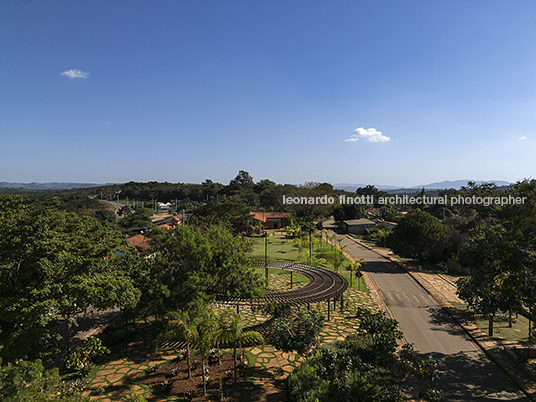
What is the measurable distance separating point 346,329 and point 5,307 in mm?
15619

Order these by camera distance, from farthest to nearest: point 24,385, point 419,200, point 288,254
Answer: point 419,200, point 288,254, point 24,385

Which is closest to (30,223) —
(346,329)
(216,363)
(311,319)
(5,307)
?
(5,307)

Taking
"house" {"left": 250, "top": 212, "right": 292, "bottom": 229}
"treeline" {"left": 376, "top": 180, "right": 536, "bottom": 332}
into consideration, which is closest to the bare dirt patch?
"treeline" {"left": 376, "top": 180, "right": 536, "bottom": 332}

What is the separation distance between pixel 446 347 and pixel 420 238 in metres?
18.9

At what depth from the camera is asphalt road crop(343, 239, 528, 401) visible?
11.3 m

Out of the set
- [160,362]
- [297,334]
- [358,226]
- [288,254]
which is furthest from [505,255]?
[358,226]

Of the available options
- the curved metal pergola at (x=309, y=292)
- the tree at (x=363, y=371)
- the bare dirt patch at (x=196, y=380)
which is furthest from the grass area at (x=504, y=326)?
the bare dirt patch at (x=196, y=380)

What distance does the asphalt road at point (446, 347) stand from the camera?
11260 millimetres

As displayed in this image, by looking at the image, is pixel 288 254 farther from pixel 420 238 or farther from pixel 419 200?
pixel 419 200

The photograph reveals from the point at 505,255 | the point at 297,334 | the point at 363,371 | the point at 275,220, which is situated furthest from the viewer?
the point at 275,220

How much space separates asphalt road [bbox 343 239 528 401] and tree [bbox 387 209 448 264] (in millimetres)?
6866

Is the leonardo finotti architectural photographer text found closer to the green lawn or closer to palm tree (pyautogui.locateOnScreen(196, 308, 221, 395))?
the green lawn

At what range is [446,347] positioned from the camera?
1480 centimetres

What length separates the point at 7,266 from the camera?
29.9 feet
